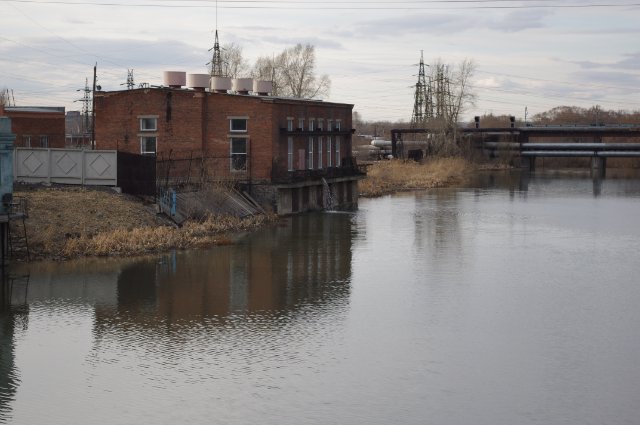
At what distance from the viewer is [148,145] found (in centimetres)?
4456

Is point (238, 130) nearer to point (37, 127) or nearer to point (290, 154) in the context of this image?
point (290, 154)

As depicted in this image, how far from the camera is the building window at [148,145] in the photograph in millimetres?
44375

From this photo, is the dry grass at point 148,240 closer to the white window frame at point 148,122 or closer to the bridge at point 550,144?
the white window frame at point 148,122

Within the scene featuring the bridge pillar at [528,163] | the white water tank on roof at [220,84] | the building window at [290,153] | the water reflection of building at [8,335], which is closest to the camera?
the water reflection of building at [8,335]

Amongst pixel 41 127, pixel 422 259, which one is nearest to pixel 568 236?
pixel 422 259

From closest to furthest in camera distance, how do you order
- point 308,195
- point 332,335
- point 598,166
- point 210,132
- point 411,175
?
point 332,335 < point 210,132 < point 308,195 < point 411,175 < point 598,166

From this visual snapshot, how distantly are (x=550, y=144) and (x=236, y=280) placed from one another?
80.9m

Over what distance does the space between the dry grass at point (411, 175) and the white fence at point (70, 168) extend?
27877mm

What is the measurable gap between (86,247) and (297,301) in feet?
31.1

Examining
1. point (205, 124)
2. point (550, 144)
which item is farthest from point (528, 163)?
point (205, 124)

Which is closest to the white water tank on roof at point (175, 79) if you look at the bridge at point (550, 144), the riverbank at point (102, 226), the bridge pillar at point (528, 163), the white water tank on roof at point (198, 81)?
the white water tank on roof at point (198, 81)

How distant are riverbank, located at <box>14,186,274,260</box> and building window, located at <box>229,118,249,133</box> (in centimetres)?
792

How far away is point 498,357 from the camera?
19062 millimetres

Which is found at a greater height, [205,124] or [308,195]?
[205,124]
